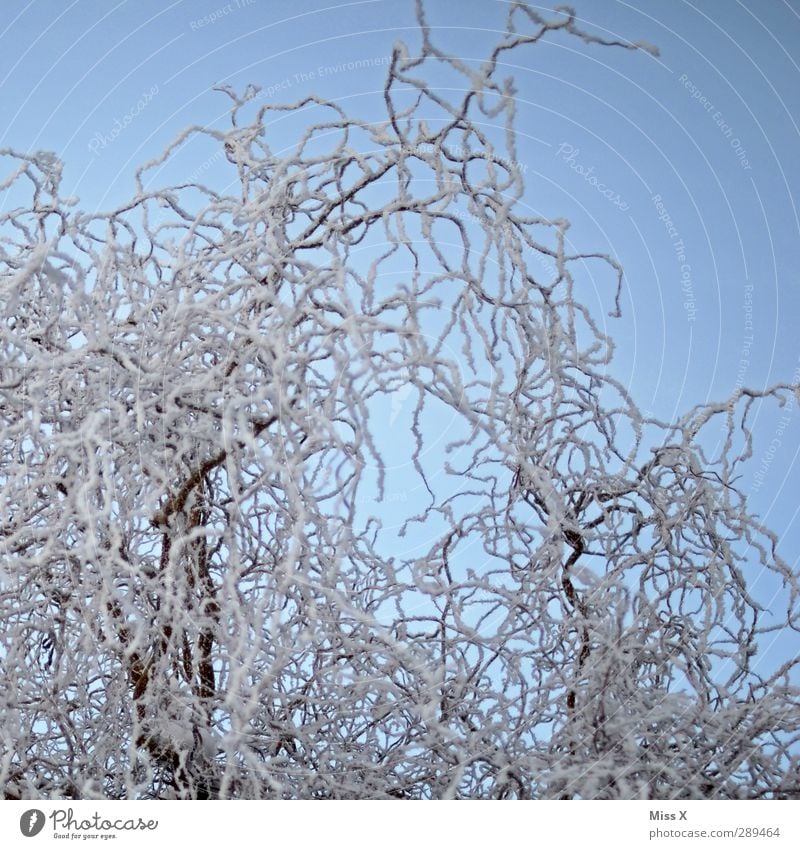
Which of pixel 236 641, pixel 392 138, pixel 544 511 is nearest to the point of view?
pixel 236 641

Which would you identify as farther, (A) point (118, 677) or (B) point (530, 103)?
(B) point (530, 103)

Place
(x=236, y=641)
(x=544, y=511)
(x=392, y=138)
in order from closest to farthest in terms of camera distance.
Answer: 1. (x=236, y=641)
2. (x=392, y=138)
3. (x=544, y=511)

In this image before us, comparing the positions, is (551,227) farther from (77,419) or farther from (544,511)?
(77,419)

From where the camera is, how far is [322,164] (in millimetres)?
819

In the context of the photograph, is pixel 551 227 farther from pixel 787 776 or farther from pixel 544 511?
pixel 787 776

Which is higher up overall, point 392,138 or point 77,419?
point 392,138

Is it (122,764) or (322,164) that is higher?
(322,164)

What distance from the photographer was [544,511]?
37.0 inches

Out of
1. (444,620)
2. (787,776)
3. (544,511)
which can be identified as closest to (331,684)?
(444,620)

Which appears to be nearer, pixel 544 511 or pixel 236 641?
pixel 236 641

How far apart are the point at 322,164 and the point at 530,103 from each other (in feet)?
0.90

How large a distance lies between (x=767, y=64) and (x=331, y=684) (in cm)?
67
